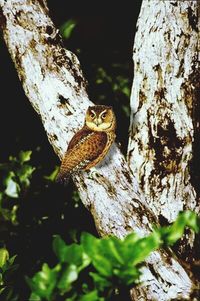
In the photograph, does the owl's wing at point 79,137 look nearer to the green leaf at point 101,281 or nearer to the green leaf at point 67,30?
the green leaf at point 101,281

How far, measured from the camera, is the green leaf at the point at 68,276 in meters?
1.20

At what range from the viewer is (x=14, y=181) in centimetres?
317

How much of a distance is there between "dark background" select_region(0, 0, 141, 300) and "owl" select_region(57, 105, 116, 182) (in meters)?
0.35

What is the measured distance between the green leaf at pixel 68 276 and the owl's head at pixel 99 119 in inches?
36.8

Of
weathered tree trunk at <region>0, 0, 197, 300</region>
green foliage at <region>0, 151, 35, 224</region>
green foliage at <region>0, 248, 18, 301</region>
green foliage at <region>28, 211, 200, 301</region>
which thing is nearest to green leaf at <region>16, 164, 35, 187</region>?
green foliage at <region>0, 151, 35, 224</region>

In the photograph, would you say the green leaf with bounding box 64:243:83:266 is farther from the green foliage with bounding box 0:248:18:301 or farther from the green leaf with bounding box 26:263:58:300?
the green foliage with bounding box 0:248:18:301

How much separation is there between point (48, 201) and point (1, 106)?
2.84ft

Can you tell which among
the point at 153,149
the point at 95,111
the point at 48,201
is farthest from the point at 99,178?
the point at 48,201

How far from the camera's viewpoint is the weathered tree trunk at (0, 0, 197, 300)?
1899mm

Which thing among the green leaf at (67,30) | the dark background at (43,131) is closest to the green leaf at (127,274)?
the dark background at (43,131)

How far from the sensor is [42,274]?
48.0 inches

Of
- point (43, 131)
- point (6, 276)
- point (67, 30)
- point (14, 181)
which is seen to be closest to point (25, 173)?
point (14, 181)

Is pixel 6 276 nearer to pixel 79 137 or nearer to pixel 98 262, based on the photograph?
pixel 79 137

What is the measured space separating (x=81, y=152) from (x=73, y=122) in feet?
0.72
